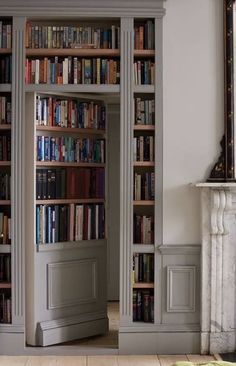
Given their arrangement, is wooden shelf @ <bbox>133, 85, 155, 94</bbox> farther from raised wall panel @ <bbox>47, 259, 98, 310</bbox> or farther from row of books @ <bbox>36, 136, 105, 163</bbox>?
raised wall panel @ <bbox>47, 259, 98, 310</bbox>

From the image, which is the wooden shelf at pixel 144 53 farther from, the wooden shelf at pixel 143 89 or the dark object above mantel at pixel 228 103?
the dark object above mantel at pixel 228 103

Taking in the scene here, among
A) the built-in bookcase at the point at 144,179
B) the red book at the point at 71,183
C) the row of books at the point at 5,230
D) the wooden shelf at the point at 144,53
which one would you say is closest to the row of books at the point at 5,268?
the row of books at the point at 5,230

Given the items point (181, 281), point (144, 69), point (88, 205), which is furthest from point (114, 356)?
point (144, 69)

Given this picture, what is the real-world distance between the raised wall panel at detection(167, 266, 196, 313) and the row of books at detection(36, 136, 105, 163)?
1248mm

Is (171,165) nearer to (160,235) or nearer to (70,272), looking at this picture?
(160,235)

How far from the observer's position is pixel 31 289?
6062 millimetres

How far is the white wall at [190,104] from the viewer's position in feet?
19.8

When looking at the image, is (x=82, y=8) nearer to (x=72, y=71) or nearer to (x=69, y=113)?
(x=72, y=71)

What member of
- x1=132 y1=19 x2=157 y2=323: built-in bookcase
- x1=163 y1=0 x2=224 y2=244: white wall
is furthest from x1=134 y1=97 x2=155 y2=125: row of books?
x1=163 y1=0 x2=224 y2=244: white wall

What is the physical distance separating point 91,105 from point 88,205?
0.89 meters

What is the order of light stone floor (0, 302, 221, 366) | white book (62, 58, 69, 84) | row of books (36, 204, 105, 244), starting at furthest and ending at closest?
row of books (36, 204, 105, 244), white book (62, 58, 69, 84), light stone floor (0, 302, 221, 366)

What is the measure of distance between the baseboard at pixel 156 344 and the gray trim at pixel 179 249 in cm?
66

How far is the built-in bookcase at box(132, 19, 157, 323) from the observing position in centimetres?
602

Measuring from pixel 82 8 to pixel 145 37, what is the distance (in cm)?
57
